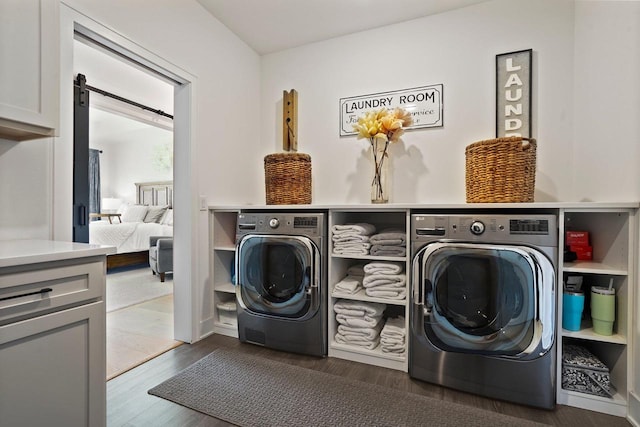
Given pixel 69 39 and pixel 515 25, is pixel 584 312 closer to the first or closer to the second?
pixel 515 25

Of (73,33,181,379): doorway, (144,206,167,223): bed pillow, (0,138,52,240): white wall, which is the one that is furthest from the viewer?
(144,206,167,223): bed pillow

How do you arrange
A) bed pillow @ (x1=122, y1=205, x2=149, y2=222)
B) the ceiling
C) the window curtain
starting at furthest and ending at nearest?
the window curtain
bed pillow @ (x1=122, y1=205, x2=149, y2=222)
the ceiling

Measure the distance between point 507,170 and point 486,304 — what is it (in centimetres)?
75

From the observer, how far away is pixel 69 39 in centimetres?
142

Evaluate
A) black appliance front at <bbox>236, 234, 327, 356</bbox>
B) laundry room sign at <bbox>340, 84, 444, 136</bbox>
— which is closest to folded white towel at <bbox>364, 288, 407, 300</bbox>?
black appliance front at <bbox>236, 234, 327, 356</bbox>

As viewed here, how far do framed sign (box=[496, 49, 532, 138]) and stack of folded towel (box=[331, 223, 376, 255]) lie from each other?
4.09 feet

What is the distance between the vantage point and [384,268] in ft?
6.16

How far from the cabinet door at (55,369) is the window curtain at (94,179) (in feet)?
24.4

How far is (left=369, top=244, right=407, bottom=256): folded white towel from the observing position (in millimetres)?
1864

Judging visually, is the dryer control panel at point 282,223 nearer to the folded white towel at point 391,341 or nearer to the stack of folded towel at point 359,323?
the stack of folded towel at point 359,323

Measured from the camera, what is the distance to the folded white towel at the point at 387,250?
6.12 ft

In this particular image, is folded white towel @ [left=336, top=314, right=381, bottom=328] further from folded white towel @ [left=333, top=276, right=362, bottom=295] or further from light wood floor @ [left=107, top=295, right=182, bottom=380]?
light wood floor @ [left=107, top=295, right=182, bottom=380]

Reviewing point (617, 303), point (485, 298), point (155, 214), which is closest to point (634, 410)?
point (617, 303)

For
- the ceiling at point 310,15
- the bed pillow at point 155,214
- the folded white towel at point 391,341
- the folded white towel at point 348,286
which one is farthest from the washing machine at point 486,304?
the bed pillow at point 155,214
